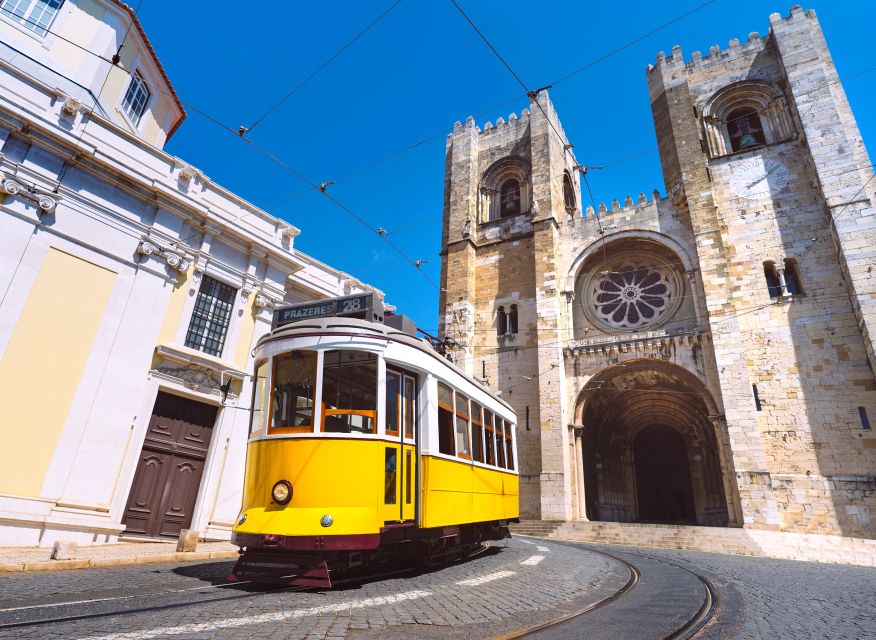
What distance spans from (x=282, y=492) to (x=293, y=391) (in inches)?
46.9

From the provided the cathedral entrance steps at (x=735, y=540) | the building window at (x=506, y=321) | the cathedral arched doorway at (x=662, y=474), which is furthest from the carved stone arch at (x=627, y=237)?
the cathedral entrance steps at (x=735, y=540)

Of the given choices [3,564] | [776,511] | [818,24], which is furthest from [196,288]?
[818,24]

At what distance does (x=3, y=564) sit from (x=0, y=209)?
625 cm

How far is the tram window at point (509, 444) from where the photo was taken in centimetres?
940

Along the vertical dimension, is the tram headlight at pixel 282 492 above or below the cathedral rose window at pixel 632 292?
below

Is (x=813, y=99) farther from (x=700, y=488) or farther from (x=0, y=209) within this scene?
(x=0, y=209)

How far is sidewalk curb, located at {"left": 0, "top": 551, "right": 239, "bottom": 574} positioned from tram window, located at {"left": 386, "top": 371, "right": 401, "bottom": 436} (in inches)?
185

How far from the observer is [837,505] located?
44.0 ft

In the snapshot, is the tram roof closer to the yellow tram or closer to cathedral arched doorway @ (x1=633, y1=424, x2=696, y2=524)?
the yellow tram

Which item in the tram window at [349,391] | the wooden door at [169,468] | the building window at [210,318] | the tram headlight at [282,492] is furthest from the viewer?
the building window at [210,318]

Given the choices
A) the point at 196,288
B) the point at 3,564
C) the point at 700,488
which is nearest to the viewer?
the point at 3,564

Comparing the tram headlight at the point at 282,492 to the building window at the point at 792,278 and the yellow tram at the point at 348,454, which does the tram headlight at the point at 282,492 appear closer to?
the yellow tram at the point at 348,454

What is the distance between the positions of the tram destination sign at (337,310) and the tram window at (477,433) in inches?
93.8

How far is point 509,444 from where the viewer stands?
964cm
